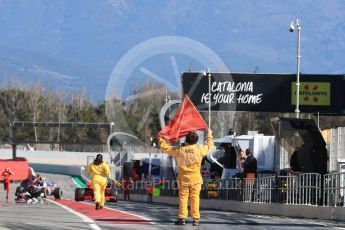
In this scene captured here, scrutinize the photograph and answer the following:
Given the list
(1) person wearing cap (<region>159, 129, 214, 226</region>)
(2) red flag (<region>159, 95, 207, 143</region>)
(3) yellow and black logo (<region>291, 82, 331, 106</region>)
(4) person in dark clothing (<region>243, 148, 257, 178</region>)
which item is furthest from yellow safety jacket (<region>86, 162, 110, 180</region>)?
(3) yellow and black logo (<region>291, 82, 331, 106</region>)

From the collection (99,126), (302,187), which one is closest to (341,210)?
(302,187)

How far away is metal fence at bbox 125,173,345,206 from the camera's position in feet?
81.6

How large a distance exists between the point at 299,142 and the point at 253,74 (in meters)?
30.3

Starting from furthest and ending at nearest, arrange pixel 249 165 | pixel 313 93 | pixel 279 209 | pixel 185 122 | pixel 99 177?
pixel 313 93 → pixel 249 165 → pixel 99 177 → pixel 279 209 → pixel 185 122

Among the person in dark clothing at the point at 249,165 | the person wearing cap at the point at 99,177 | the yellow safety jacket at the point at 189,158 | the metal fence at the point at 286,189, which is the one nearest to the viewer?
the yellow safety jacket at the point at 189,158

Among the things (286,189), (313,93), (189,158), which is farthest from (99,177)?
(313,93)

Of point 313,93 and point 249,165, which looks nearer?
point 249,165

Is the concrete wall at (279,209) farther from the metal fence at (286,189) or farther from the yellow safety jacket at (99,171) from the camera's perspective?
the yellow safety jacket at (99,171)

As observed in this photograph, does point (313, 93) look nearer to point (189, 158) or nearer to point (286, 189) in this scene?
point (286, 189)

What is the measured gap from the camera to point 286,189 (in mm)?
27578

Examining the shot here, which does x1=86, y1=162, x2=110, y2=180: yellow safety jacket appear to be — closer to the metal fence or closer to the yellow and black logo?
the metal fence

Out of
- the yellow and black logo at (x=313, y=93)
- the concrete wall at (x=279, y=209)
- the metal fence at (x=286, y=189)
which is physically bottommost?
the concrete wall at (x=279, y=209)

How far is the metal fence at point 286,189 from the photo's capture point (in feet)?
81.6

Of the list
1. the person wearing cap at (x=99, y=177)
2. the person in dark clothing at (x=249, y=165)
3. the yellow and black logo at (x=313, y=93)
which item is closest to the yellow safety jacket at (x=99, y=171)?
the person wearing cap at (x=99, y=177)
